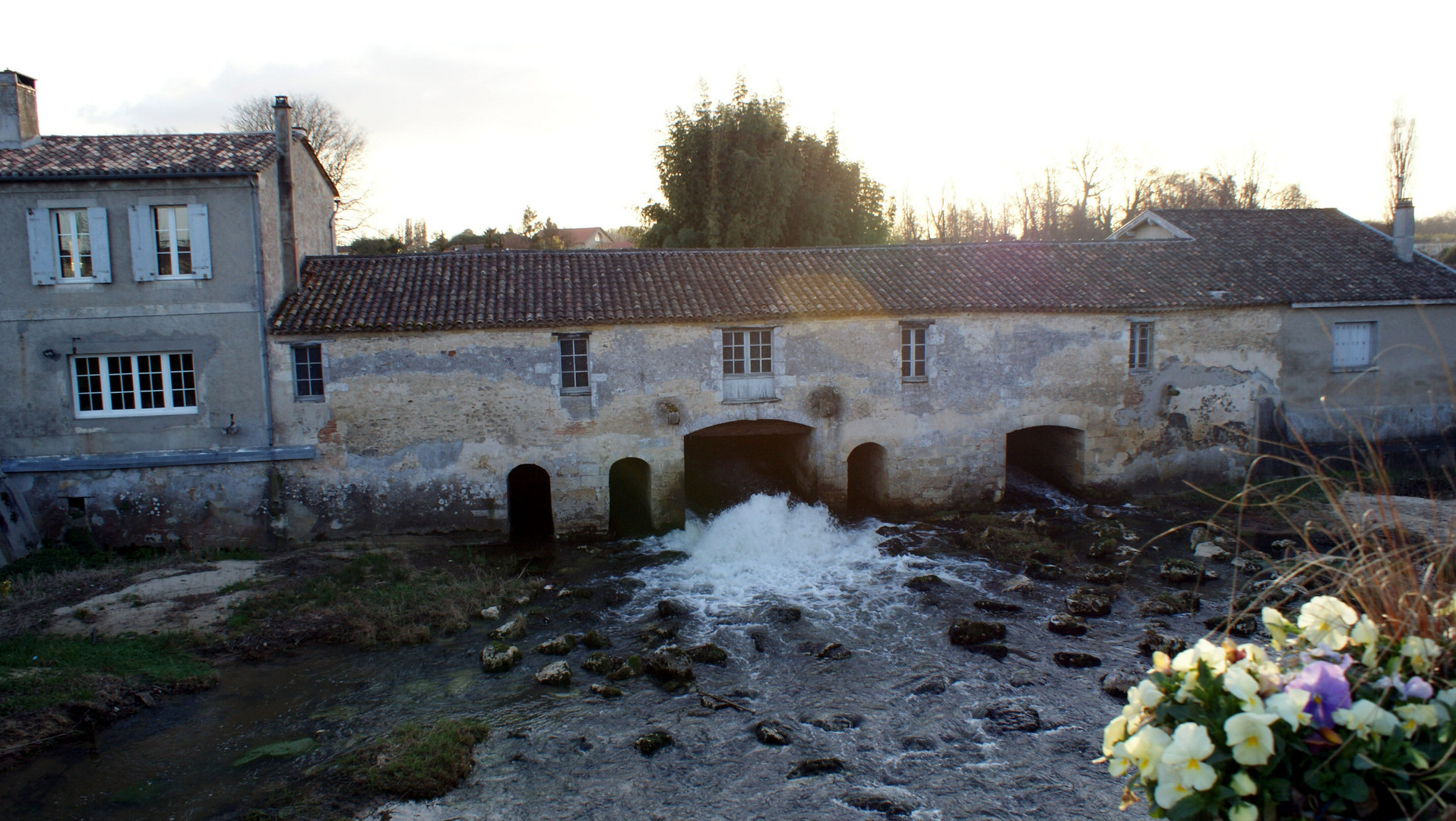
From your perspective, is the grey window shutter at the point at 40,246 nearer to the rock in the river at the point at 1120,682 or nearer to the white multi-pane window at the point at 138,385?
the white multi-pane window at the point at 138,385

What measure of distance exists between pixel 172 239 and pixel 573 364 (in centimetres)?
832

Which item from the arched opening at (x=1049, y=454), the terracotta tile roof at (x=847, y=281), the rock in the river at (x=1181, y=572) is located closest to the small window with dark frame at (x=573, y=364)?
the terracotta tile roof at (x=847, y=281)

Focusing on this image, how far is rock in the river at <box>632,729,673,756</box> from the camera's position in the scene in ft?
30.9

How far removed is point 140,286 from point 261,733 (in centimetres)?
1076

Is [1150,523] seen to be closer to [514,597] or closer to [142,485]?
[514,597]

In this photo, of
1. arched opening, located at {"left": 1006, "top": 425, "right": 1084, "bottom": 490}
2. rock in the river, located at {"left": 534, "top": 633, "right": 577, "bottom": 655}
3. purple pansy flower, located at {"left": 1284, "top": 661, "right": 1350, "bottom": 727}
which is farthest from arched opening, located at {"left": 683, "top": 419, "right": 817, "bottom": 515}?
purple pansy flower, located at {"left": 1284, "top": 661, "right": 1350, "bottom": 727}

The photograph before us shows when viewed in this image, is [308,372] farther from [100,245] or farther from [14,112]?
[14,112]

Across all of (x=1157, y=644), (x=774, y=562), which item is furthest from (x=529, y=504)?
(x=1157, y=644)

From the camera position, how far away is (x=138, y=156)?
16203 mm

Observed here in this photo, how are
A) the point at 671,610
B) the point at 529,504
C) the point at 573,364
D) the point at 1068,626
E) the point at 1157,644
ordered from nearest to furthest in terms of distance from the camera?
the point at 1157,644, the point at 1068,626, the point at 671,610, the point at 573,364, the point at 529,504

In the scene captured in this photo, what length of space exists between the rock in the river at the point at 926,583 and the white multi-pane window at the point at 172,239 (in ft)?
50.9

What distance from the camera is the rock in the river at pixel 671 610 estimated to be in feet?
44.6

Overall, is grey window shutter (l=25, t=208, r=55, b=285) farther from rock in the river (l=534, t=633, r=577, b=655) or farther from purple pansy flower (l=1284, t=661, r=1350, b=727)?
purple pansy flower (l=1284, t=661, r=1350, b=727)

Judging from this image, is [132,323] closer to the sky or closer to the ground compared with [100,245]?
closer to the ground
